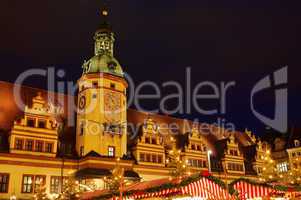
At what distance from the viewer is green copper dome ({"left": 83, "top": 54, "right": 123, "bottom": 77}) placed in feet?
121

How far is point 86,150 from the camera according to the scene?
112 feet

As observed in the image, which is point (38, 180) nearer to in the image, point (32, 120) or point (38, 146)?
point (38, 146)

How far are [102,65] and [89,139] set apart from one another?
7612mm

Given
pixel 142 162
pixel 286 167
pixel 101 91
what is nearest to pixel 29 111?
pixel 101 91

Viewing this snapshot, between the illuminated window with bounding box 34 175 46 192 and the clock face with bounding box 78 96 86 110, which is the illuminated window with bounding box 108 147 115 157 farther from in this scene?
the illuminated window with bounding box 34 175 46 192

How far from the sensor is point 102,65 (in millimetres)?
37188

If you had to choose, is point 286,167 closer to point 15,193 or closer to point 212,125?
point 212,125

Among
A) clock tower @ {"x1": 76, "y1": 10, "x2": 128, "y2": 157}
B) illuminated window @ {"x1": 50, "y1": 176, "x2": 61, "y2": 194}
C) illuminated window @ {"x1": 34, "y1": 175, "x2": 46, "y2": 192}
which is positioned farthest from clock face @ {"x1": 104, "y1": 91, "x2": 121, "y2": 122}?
illuminated window @ {"x1": 34, "y1": 175, "x2": 46, "y2": 192}

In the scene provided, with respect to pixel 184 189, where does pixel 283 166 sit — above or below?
above

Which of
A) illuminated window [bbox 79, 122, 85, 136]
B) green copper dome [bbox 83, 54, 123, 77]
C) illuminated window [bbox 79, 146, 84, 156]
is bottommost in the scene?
illuminated window [bbox 79, 146, 84, 156]

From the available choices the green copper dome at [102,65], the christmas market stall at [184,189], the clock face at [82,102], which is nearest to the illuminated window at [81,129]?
the clock face at [82,102]

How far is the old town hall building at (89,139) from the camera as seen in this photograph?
99.6ft

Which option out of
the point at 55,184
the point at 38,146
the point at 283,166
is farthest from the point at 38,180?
the point at 283,166

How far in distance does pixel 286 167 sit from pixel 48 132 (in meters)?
36.2
